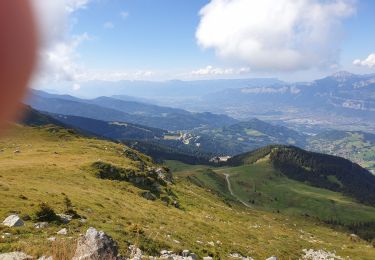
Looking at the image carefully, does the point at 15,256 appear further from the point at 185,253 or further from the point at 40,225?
the point at 185,253

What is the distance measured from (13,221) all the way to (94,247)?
433 inches

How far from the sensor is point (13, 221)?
19844 millimetres

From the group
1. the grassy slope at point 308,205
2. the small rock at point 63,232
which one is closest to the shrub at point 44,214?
the small rock at point 63,232

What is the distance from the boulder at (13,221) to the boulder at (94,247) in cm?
936

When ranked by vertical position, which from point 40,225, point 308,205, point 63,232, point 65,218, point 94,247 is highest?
point 94,247

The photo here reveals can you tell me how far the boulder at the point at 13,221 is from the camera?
770 inches

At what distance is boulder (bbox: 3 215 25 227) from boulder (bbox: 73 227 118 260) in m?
9.36

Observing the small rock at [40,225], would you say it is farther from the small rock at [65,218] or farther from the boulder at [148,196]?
the boulder at [148,196]

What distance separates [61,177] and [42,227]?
23.5 m

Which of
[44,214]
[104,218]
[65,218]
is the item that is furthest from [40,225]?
[104,218]

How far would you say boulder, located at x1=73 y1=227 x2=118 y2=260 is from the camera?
9836 mm

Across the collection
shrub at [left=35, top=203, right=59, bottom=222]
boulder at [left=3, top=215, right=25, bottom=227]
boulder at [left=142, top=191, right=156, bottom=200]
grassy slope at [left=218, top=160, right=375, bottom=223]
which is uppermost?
boulder at [left=3, top=215, right=25, bottom=227]

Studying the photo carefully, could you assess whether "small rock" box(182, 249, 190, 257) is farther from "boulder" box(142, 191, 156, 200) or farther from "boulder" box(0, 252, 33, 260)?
"boulder" box(142, 191, 156, 200)

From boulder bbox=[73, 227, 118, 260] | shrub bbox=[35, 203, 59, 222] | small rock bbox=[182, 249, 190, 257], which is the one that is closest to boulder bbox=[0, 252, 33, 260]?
boulder bbox=[73, 227, 118, 260]
